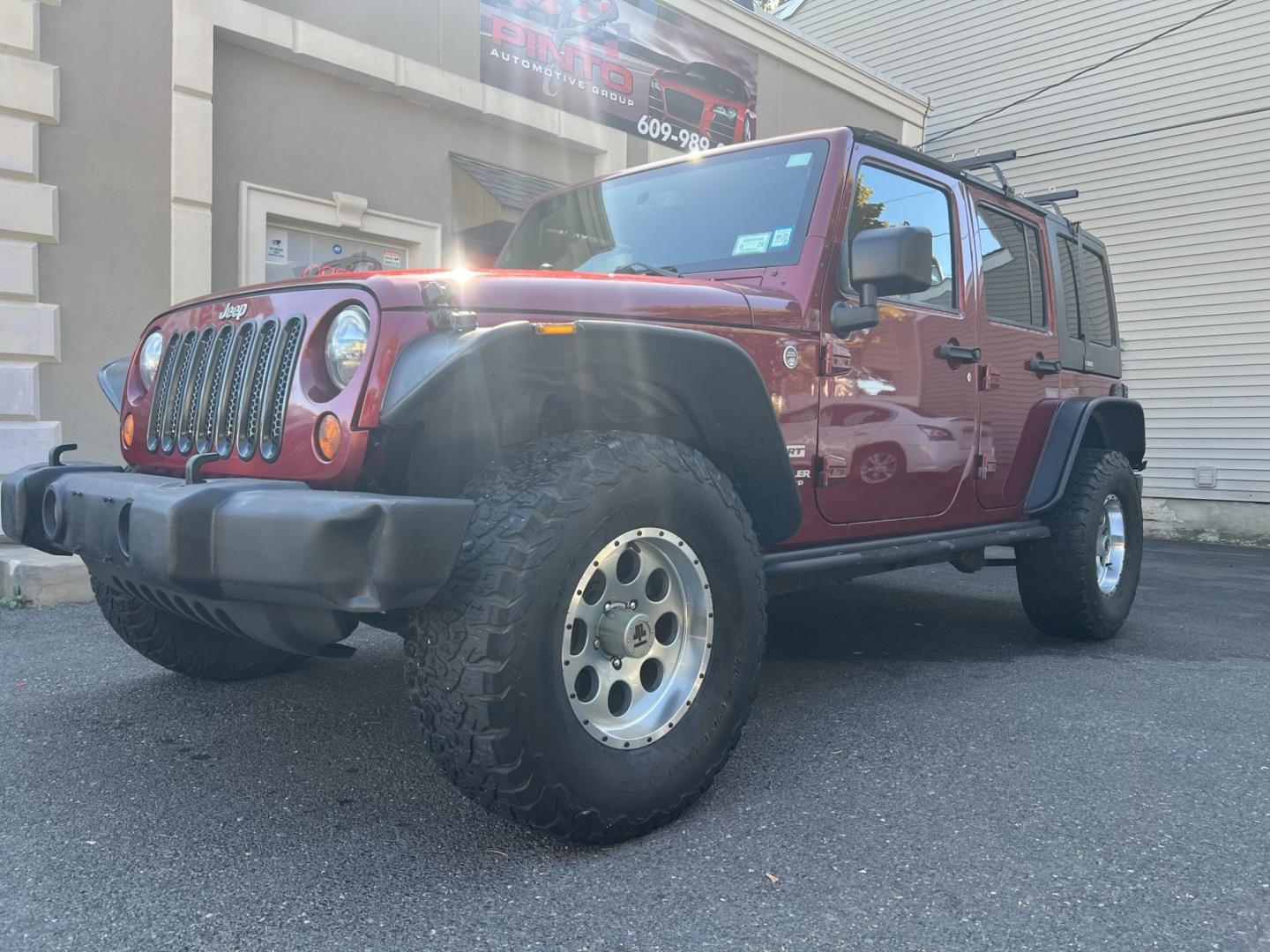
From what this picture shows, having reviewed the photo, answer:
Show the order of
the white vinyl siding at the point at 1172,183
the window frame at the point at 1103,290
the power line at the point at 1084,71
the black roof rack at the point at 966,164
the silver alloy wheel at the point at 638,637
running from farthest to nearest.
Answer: the power line at the point at 1084,71 < the white vinyl siding at the point at 1172,183 < the window frame at the point at 1103,290 < the black roof rack at the point at 966,164 < the silver alloy wheel at the point at 638,637

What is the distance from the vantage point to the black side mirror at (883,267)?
2.83m

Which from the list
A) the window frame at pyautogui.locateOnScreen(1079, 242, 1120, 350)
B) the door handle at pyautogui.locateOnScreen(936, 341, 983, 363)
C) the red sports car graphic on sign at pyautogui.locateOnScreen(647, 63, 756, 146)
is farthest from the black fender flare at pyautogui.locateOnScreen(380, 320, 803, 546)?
the red sports car graphic on sign at pyautogui.locateOnScreen(647, 63, 756, 146)

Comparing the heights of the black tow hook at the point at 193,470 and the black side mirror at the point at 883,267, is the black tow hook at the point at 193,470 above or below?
below

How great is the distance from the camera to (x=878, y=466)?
3.31 m

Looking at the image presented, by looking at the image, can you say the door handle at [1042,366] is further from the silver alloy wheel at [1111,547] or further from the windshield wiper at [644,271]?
the windshield wiper at [644,271]

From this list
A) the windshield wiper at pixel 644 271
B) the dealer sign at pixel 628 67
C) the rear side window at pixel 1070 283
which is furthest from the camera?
the dealer sign at pixel 628 67

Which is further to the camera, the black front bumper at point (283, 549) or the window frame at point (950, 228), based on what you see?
the window frame at point (950, 228)

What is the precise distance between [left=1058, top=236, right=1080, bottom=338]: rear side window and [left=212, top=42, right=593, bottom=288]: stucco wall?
5433 millimetres

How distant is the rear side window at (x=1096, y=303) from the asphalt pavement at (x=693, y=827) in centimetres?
193

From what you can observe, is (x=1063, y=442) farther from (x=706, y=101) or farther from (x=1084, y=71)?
(x=1084, y=71)

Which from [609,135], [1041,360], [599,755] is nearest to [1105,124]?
[609,135]

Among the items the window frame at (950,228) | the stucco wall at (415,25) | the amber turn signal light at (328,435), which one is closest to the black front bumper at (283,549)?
the amber turn signal light at (328,435)

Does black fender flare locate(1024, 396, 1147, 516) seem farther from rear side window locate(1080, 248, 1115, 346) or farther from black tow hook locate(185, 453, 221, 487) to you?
black tow hook locate(185, 453, 221, 487)

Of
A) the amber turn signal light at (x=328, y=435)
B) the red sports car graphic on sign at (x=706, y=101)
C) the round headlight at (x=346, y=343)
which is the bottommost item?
the amber turn signal light at (x=328, y=435)
